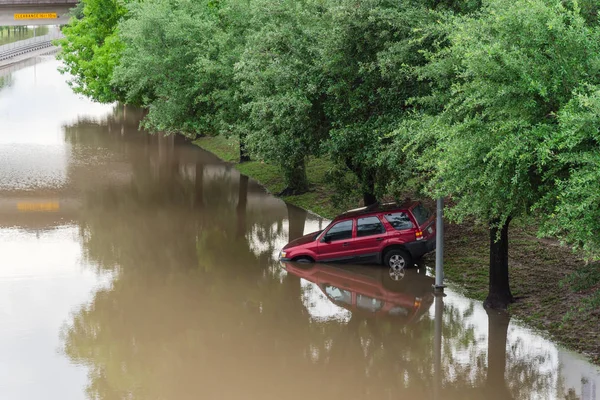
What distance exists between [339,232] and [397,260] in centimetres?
162

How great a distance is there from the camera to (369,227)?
20.5m

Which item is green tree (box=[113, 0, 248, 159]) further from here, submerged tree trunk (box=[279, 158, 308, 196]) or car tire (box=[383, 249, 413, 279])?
car tire (box=[383, 249, 413, 279])

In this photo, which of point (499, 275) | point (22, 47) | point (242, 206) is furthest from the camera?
point (22, 47)

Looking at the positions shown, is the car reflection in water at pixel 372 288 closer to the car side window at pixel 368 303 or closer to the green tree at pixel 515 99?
the car side window at pixel 368 303

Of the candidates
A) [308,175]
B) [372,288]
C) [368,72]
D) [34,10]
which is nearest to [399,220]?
[372,288]

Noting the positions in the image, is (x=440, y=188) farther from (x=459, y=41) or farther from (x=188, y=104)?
(x=188, y=104)

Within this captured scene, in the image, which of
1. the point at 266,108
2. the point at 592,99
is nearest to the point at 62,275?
the point at 266,108

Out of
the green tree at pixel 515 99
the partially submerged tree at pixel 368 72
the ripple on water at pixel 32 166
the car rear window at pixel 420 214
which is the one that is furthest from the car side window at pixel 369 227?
the ripple on water at pixel 32 166

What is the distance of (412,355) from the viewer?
1562 centimetres

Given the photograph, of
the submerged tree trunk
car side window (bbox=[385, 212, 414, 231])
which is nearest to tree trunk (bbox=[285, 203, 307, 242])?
the submerged tree trunk

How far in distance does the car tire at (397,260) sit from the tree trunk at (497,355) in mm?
3356

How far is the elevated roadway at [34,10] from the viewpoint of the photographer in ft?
216

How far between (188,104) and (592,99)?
19718 mm

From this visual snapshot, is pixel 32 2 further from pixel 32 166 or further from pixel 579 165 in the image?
pixel 579 165
